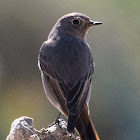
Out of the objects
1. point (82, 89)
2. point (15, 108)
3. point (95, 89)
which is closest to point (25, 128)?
point (82, 89)

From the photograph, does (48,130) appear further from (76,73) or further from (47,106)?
(47,106)

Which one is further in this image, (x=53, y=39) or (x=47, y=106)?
(x=47, y=106)

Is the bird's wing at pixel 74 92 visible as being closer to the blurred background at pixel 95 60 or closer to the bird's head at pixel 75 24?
the bird's head at pixel 75 24

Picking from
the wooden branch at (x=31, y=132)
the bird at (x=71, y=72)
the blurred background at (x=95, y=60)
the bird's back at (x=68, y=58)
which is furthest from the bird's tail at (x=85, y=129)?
the blurred background at (x=95, y=60)

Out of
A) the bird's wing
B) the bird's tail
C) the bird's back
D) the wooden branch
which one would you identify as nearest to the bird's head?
the bird's back

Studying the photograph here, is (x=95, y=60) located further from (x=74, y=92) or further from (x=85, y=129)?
(x=85, y=129)
